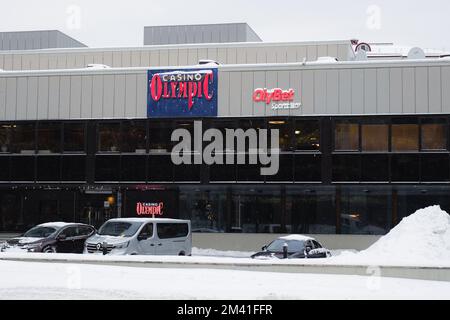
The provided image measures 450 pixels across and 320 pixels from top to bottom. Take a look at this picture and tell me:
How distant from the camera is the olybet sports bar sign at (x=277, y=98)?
33.2m

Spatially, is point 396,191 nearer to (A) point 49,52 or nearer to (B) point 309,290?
(B) point 309,290

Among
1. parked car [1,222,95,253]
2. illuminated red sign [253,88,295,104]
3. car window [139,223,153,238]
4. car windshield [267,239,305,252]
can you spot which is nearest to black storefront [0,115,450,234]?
illuminated red sign [253,88,295,104]

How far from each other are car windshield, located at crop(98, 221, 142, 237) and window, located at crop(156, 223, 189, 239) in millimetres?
1009

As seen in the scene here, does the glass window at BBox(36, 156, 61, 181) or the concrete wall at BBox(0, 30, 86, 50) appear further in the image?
the concrete wall at BBox(0, 30, 86, 50)

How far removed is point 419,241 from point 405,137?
10754 millimetres

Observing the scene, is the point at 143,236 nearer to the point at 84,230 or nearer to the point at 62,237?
the point at 62,237

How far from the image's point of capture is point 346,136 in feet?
Result: 108

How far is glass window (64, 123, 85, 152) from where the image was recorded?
35.0m

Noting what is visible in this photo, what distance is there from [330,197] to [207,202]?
6.00 metres

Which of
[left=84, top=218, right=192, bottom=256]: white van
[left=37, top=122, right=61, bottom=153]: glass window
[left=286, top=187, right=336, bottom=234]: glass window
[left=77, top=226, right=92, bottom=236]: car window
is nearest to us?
[left=84, top=218, right=192, bottom=256]: white van

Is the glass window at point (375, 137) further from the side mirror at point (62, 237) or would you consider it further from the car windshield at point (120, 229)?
the side mirror at point (62, 237)

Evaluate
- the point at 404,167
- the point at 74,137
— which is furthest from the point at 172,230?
the point at 404,167

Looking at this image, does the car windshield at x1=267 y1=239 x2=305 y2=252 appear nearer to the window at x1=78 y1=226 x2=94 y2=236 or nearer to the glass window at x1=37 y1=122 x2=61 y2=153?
the window at x1=78 y1=226 x2=94 y2=236

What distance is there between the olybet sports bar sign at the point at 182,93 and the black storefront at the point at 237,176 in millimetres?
618
